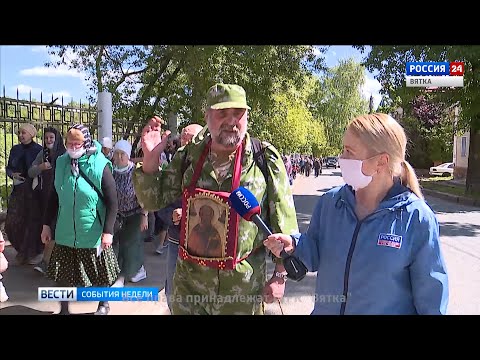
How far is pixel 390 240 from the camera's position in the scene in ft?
6.05

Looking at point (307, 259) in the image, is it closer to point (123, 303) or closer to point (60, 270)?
point (60, 270)

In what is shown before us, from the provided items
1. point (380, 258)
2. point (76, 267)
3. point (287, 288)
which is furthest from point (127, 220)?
point (380, 258)

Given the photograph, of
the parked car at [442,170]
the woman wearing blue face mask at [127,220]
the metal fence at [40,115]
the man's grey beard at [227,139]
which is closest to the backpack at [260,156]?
the man's grey beard at [227,139]

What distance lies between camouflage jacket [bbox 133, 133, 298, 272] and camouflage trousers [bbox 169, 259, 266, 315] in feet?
0.39

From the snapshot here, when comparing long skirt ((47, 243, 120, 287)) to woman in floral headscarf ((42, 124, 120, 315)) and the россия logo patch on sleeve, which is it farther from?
the россия logo patch on sleeve

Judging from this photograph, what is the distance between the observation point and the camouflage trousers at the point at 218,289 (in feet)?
7.89

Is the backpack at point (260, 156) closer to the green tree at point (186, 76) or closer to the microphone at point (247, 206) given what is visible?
the microphone at point (247, 206)

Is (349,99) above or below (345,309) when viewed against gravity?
above

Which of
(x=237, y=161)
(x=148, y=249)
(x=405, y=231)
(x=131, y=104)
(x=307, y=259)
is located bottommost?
(x=148, y=249)

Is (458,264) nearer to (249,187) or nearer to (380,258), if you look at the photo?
(249,187)

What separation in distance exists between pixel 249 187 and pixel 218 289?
52cm

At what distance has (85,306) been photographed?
4.12 metres
